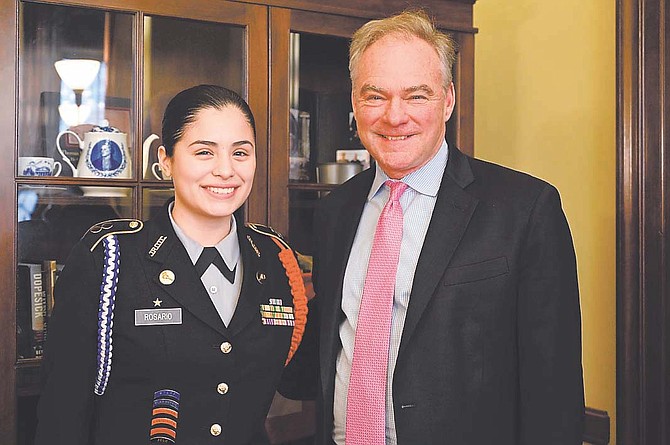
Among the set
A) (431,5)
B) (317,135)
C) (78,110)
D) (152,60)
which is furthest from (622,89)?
(78,110)

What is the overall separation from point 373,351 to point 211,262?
372 millimetres

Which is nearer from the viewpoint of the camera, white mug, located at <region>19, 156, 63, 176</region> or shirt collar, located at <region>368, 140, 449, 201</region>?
shirt collar, located at <region>368, 140, 449, 201</region>

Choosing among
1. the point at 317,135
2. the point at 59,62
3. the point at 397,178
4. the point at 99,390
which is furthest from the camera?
the point at 317,135

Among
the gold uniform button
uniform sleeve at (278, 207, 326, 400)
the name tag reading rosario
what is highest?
the name tag reading rosario

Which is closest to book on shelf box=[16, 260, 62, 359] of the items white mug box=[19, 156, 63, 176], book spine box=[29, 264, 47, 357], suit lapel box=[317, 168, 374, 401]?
book spine box=[29, 264, 47, 357]

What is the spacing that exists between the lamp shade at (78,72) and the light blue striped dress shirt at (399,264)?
826 mm

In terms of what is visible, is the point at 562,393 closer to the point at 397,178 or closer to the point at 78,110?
the point at 397,178

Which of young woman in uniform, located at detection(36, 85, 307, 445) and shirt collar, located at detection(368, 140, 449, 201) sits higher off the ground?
shirt collar, located at detection(368, 140, 449, 201)

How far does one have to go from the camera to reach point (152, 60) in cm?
213

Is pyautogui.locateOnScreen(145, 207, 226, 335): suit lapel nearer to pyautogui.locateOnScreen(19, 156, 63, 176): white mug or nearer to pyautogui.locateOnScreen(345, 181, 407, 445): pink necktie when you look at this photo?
pyautogui.locateOnScreen(345, 181, 407, 445): pink necktie

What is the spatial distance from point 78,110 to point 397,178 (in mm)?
875

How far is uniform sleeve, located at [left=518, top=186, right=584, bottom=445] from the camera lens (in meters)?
1.58

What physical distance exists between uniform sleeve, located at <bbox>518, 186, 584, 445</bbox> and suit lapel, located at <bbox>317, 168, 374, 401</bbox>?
0.38m

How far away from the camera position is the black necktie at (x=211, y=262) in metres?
1.65
